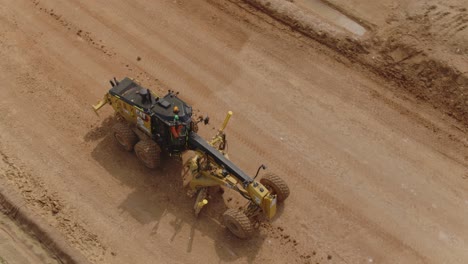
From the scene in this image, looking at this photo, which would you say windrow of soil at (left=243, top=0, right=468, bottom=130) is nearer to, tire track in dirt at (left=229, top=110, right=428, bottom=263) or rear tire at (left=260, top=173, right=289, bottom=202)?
tire track in dirt at (left=229, top=110, right=428, bottom=263)

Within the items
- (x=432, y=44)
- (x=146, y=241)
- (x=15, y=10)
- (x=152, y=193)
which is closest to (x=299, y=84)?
(x=432, y=44)

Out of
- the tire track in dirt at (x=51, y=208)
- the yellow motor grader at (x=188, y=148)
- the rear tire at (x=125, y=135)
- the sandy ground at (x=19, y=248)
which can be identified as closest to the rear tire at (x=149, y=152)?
the yellow motor grader at (x=188, y=148)

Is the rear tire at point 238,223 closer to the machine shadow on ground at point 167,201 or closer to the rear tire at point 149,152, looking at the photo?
the machine shadow on ground at point 167,201

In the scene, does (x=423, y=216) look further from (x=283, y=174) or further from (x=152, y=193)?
(x=152, y=193)

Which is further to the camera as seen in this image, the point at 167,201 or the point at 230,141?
the point at 230,141

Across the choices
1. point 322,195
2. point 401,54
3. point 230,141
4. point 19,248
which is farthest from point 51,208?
point 401,54

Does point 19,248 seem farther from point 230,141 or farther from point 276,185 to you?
point 276,185
